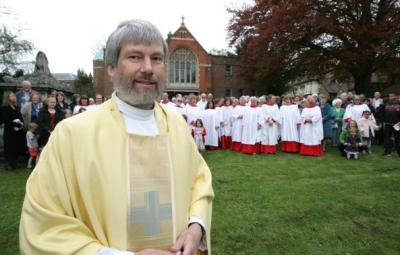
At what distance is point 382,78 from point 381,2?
9.00 meters

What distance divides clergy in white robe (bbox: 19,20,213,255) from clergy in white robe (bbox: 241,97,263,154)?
10746 millimetres

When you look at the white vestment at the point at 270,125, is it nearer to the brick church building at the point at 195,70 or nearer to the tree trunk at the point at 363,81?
the tree trunk at the point at 363,81

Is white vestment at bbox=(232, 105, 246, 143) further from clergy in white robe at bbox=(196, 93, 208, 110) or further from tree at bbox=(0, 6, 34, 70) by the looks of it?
tree at bbox=(0, 6, 34, 70)

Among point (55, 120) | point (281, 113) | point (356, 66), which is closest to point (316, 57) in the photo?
point (356, 66)

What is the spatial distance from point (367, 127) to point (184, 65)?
33.6 metres

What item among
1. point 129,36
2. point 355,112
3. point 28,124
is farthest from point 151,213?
point 355,112

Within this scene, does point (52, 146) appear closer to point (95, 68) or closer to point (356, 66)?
point (356, 66)

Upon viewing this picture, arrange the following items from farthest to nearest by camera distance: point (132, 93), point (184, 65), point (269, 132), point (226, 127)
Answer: point (184, 65) → point (226, 127) → point (269, 132) → point (132, 93)

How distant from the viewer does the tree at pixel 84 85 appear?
1627 inches

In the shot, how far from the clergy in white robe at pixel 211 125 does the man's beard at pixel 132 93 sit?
11.8m

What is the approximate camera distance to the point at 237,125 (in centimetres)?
1351

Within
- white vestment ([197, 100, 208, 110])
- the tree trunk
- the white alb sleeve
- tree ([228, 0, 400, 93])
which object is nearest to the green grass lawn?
the white alb sleeve

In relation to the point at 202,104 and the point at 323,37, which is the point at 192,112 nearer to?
the point at 202,104

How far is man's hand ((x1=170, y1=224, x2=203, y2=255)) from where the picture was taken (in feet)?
6.31
